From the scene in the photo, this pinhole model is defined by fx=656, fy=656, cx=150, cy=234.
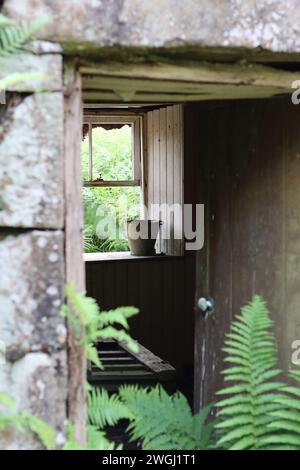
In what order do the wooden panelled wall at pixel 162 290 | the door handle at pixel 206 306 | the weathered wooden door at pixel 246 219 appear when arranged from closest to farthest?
the weathered wooden door at pixel 246 219 < the door handle at pixel 206 306 < the wooden panelled wall at pixel 162 290

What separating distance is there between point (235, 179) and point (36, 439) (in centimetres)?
162

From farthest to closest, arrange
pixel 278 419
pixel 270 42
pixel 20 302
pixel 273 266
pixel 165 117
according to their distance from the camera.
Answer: pixel 165 117
pixel 273 266
pixel 278 419
pixel 270 42
pixel 20 302

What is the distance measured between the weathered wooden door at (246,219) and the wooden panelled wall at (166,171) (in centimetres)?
306

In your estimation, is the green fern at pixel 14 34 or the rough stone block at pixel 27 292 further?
the rough stone block at pixel 27 292

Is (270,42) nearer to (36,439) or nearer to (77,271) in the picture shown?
(77,271)

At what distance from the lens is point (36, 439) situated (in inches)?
88.1

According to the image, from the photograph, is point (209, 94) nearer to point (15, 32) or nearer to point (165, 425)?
point (15, 32)

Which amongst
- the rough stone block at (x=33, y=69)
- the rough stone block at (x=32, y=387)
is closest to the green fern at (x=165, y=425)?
the rough stone block at (x=32, y=387)

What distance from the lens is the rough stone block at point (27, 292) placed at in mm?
2211

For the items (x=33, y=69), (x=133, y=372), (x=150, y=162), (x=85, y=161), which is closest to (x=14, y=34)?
(x=33, y=69)

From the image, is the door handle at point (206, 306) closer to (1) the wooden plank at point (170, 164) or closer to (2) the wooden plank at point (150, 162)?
(1) the wooden plank at point (170, 164)

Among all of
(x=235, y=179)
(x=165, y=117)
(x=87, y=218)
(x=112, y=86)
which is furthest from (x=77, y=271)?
(x=165, y=117)
